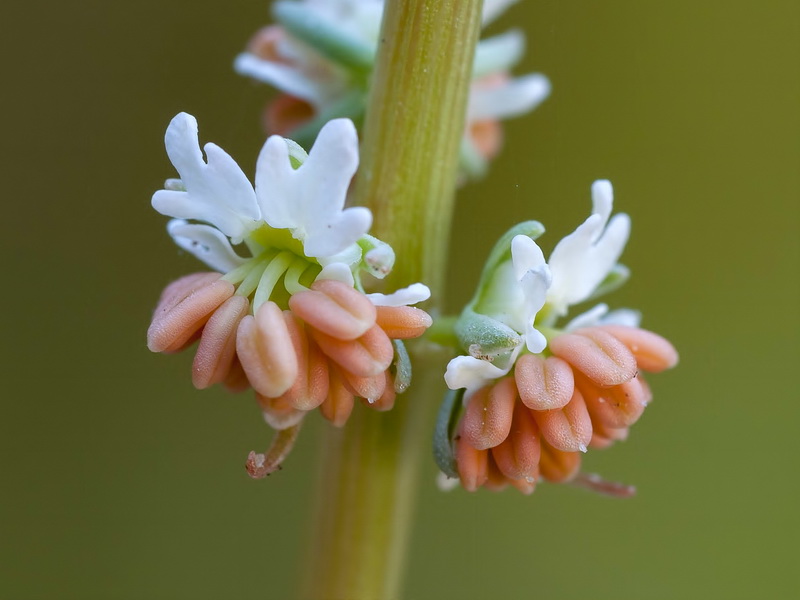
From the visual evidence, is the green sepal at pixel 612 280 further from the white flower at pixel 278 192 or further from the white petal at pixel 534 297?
the white flower at pixel 278 192

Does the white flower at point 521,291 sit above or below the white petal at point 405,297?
above

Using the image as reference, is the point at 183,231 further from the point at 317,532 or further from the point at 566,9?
the point at 566,9

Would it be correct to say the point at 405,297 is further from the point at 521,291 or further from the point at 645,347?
the point at 645,347

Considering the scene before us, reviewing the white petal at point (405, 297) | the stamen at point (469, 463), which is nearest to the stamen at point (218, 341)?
the white petal at point (405, 297)

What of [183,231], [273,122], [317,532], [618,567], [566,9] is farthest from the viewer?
[618,567]

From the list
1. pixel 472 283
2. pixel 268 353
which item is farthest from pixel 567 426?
pixel 472 283

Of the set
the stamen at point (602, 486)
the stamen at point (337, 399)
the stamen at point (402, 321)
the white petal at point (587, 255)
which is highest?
the white petal at point (587, 255)

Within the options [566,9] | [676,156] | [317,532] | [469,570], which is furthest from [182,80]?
[317,532]

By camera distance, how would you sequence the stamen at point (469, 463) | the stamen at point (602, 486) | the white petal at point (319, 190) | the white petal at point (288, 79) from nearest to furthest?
the white petal at point (319, 190)
the stamen at point (469, 463)
the stamen at point (602, 486)
the white petal at point (288, 79)
